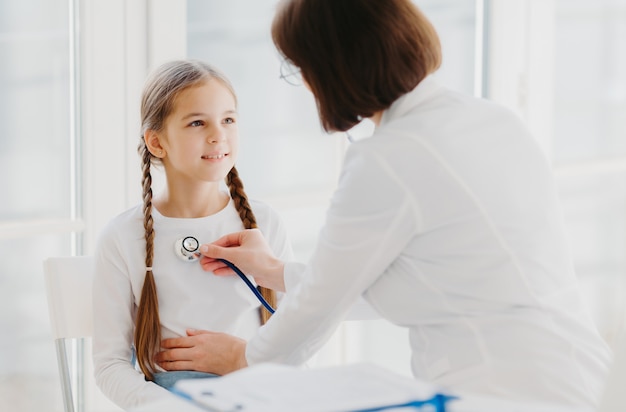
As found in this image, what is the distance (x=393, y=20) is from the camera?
1.36 m

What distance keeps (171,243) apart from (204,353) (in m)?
0.23

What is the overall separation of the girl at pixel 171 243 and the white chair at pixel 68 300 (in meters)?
0.07

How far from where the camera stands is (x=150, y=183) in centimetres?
176

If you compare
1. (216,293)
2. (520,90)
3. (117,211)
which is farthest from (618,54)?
(216,293)

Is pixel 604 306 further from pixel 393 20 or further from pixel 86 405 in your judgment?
pixel 393 20

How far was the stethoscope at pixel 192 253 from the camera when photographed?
1716 millimetres

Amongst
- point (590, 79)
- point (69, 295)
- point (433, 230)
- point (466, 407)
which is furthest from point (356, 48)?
point (590, 79)

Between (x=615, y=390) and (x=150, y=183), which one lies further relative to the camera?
(x=150, y=183)

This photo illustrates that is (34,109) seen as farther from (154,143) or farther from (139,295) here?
(139,295)

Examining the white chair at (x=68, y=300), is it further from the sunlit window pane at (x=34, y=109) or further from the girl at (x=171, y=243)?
the sunlit window pane at (x=34, y=109)

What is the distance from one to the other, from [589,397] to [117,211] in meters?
1.30

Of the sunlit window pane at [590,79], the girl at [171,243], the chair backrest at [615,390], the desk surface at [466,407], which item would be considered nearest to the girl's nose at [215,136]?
the girl at [171,243]

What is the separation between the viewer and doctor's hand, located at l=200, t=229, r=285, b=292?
1.66 meters

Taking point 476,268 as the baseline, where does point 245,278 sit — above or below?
below
